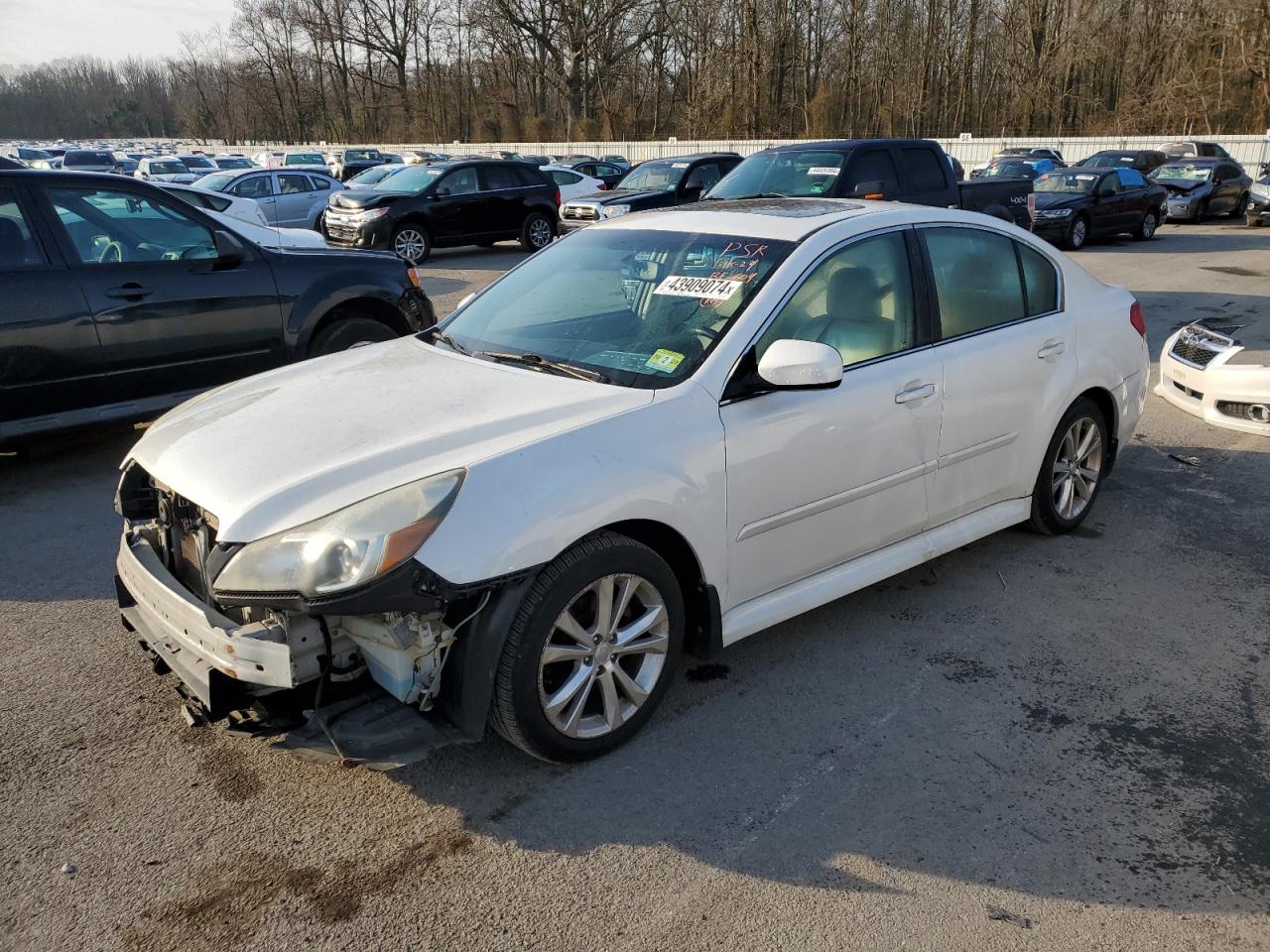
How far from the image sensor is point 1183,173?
24281 mm

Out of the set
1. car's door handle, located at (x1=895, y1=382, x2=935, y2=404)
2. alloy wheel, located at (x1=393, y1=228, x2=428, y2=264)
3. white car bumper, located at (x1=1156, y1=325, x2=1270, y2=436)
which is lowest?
white car bumper, located at (x1=1156, y1=325, x2=1270, y2=436)

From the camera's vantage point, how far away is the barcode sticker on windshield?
368cm

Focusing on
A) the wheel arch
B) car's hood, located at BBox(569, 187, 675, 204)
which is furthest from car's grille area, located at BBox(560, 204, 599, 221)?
the wheel arch

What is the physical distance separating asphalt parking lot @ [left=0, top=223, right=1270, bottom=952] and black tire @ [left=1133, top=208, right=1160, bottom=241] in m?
18.2

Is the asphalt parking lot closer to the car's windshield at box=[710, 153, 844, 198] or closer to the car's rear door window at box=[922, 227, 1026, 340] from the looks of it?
the car's rear door window at box=[922, 227, 1026, 340]

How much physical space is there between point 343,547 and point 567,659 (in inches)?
30.3

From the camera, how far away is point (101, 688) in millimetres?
3691

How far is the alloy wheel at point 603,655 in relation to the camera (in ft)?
10.0

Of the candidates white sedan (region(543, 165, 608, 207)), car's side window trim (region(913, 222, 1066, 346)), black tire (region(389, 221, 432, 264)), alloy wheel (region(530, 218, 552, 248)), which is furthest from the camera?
white sedan (region(543, 165, 608, 207))

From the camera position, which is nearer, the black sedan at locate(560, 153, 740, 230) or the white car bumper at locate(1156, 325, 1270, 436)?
the white car bumper at locate(1156, 325, 1270, 436)

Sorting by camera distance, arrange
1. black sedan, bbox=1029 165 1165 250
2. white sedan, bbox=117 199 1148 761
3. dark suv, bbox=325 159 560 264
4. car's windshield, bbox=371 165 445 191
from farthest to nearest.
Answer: black sedan, bbox=1029 165 1165 250
car's windshield, bbox=371 165 445 191
dark suv, bbox=325 159 560 264
white sedan, bbox=117 199 1148 761

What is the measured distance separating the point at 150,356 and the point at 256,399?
3009 millimetres

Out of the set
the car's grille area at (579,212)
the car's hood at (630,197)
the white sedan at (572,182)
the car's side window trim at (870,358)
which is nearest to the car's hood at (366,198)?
the car's grille area at (579,212)

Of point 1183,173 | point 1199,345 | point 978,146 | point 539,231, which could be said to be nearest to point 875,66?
point 978,146
